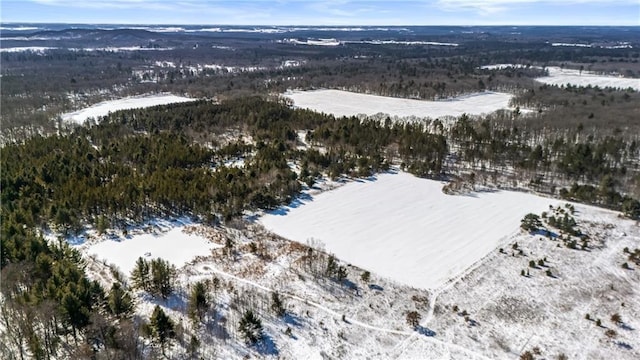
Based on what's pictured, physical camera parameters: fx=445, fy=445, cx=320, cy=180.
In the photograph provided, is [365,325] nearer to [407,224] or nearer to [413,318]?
[413,318]

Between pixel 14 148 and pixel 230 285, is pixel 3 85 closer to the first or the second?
pixel 14 148

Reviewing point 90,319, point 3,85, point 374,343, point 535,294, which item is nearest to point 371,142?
point 535,294

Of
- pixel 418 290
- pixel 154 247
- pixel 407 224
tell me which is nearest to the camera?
pixel 418 290

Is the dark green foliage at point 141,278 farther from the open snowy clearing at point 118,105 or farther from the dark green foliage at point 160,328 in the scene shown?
the open snowy clearing at point 118,105

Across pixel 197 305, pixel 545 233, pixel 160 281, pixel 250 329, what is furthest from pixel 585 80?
pixel 160 281

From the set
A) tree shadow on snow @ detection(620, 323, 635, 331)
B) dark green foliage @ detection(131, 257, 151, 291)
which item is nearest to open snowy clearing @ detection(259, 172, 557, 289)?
tree shadow on snow @ detection(620, 323, 635, 331)

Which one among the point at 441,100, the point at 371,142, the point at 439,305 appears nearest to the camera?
the point at 439,305

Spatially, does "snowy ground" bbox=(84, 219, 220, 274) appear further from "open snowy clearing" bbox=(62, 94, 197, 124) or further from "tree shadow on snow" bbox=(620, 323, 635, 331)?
"open snowy clearing" bbox=(62, 94, 197, 124)

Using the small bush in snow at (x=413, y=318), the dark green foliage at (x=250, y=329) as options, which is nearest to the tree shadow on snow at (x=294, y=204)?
the dark green foliage at (x=250, y=329)
